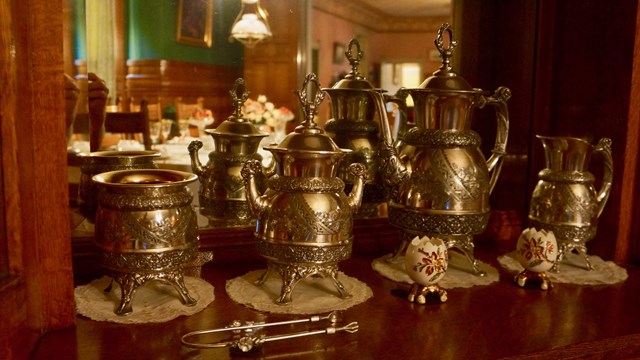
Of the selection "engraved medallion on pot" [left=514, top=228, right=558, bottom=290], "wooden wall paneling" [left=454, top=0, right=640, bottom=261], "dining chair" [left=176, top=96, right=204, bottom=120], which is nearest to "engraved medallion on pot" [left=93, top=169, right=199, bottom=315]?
"dining chair" [left=176, top=96, right=204, bottom=120]

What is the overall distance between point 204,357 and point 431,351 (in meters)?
0.27

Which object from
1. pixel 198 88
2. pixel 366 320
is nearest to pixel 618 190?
pixel 366 320

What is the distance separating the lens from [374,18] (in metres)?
1.57

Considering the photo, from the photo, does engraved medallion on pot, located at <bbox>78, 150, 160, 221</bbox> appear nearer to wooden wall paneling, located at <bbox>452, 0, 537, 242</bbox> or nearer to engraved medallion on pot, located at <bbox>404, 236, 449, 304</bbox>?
engraved medallion on pot, located at <bbox>404, 236, 449, 304</bbox>

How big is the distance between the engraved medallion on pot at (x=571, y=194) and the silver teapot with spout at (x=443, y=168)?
14cm

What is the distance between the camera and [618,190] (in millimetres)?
1218

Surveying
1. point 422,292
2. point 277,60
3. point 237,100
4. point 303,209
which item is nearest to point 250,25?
point 277,60

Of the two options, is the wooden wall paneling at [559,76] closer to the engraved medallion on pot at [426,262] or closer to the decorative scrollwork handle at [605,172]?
the decorative scrollwork handle at [605,172]

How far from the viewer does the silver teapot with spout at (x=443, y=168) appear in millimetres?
1050

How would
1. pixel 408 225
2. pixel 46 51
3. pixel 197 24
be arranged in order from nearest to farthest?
pixel 46 51, pixel 408 225, pixel 197 24

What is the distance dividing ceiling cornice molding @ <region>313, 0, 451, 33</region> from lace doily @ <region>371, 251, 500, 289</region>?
19.4 inches

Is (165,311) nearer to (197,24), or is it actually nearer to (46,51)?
(46,51)

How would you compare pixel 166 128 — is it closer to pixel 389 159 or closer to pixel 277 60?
pixel 277 60

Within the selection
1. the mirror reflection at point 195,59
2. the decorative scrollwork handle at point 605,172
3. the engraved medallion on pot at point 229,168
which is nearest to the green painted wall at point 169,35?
the mirror reflection at point 195,59
